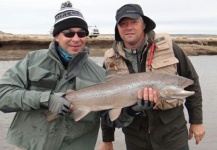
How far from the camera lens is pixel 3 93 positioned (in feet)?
11.0

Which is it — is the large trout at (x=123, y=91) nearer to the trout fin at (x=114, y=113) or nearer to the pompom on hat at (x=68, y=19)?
the trout fin at (x=114, y=113)

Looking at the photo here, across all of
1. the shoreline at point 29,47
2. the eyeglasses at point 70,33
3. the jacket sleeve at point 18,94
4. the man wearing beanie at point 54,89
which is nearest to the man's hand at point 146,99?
the man wearing beanie at point 54,89

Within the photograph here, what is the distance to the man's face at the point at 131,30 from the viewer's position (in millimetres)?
4309

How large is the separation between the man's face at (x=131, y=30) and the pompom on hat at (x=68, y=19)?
0.77 metres

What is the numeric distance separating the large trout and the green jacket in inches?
6.9

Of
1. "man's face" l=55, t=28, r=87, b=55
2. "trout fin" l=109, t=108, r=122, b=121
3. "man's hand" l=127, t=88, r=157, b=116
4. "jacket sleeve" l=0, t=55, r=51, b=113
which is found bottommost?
"trout fin" l=109, t=108, r=122, b=121

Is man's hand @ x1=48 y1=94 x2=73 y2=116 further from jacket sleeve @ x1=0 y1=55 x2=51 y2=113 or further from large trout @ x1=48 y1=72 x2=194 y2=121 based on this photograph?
large trout @ x1=48 y1=72 x2=194 y2=121

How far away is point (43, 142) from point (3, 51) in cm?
2940

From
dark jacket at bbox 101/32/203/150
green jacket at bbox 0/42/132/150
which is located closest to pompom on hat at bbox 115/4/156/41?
dark jacket at bbox 101/32/203/150

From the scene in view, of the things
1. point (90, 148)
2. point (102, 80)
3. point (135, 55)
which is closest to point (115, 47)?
point (135, 55)

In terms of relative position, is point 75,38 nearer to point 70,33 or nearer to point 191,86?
point 70,33

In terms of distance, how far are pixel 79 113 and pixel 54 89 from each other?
351 mm

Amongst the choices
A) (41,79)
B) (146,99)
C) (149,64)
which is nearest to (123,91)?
(146,99)

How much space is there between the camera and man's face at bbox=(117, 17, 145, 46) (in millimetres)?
4309
